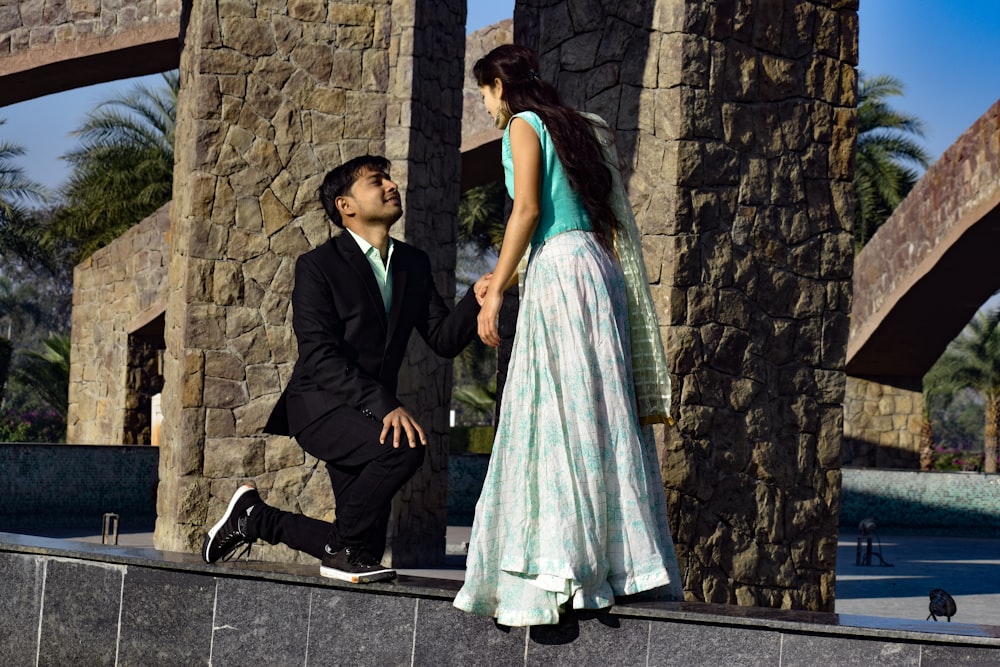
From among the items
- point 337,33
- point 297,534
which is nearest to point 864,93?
point 337,33

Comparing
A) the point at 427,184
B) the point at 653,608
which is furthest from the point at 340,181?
the point at 427,184

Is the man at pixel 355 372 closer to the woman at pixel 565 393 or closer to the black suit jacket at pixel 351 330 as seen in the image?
the black suit jacket at pixel 351 330

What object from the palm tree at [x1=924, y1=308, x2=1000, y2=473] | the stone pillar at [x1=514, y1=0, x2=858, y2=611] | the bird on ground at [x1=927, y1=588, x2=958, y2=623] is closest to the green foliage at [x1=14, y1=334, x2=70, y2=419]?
the palm tree at [x1=924, y1=308, x2=1000, y2=473]

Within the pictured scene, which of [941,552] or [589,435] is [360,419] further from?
[941,552]

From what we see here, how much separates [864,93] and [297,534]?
87.3 ft

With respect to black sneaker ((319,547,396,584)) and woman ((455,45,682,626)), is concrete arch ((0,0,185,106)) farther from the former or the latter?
woman ((455,45,682,626))

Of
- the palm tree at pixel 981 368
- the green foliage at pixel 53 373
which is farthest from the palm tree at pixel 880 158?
the green foliage at pixel 53 373

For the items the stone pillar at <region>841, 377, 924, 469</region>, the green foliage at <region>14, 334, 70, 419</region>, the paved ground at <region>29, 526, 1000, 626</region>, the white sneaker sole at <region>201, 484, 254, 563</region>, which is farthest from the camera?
the green foliage at <region>14, 334, 70, 419</region>

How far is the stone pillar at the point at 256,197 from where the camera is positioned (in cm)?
950

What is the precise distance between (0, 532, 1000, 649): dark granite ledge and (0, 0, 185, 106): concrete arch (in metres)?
9.77

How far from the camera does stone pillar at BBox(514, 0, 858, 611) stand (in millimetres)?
5809

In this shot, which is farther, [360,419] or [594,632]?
[360,419]

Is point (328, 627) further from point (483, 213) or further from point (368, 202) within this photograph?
point (483, 213)

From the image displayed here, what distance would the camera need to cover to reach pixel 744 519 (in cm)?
597
